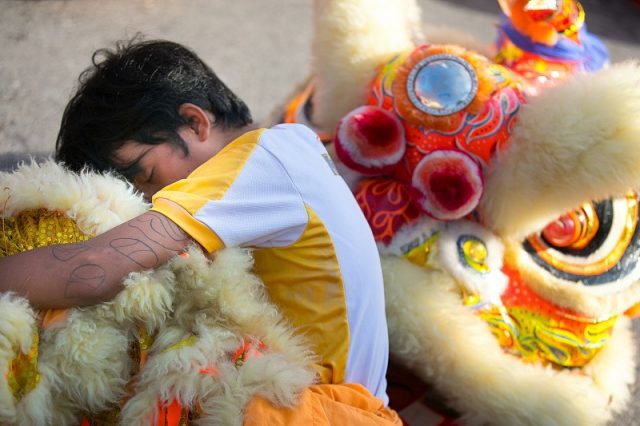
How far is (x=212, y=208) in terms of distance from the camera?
2.50ft

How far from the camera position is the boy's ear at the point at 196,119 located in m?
1.03

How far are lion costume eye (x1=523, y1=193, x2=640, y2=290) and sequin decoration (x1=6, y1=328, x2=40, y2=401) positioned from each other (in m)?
0.88

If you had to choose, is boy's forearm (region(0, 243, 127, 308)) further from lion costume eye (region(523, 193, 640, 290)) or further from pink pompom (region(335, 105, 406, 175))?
lion costume eye (region(523, 193, 640, 290))

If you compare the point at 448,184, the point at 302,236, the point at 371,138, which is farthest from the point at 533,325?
the point at 302,236

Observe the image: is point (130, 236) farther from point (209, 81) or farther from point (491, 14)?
point (491, 14)

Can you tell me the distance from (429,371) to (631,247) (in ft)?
1.46

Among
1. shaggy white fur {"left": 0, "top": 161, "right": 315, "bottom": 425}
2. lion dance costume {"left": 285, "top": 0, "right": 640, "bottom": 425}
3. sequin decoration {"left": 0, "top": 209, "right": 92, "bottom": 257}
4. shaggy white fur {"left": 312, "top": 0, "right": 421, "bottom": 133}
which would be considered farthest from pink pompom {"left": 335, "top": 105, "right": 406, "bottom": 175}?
sequin decoration {"left": 0, "top": 209, "right": 92, "bottom": 257}

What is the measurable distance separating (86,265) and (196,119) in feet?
1.31

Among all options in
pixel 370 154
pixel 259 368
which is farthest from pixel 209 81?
pixel 259 368

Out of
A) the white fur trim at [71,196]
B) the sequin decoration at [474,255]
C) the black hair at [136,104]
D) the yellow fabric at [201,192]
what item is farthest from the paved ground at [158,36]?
the sequin decoration at [474,255]

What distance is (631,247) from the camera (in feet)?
3.89

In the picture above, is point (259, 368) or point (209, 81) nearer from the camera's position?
point (259, 368)

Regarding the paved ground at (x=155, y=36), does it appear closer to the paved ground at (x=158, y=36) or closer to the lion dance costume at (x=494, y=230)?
the paved ground at (x=158, y=36)

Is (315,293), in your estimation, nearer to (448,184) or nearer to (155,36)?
(448,184)
